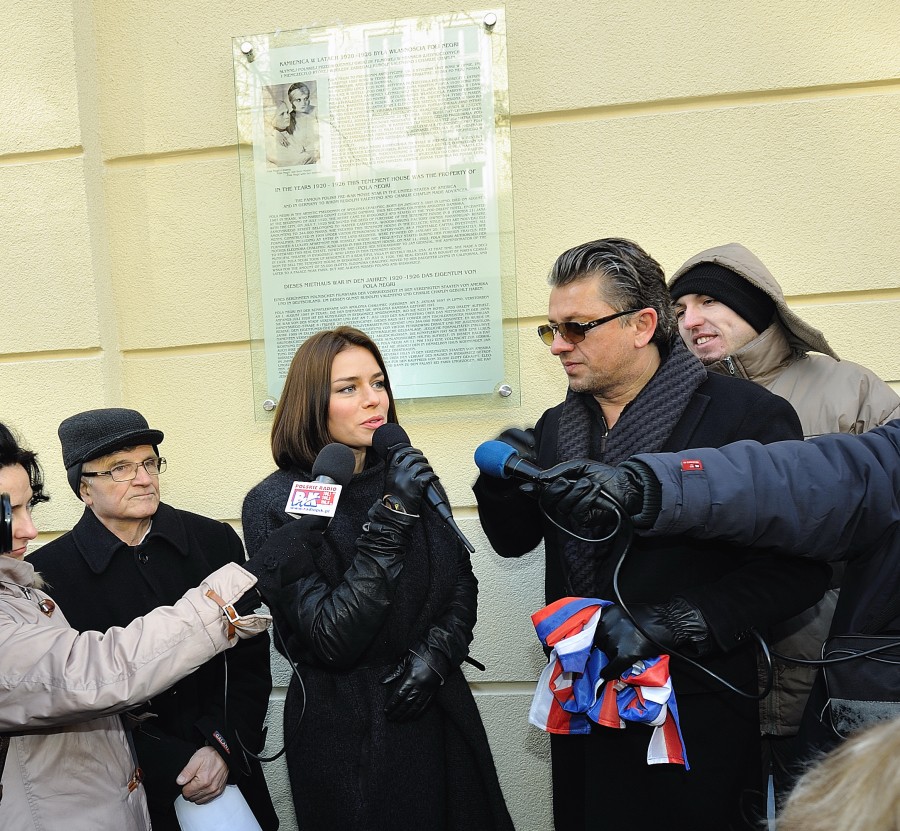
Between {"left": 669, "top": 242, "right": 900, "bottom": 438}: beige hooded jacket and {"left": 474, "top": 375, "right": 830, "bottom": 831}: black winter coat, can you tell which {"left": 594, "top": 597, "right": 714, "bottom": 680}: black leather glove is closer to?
{"left": 474, "top": 375, "right": 830, "bottom": 831}: black winter coat

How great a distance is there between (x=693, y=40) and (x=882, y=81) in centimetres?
69

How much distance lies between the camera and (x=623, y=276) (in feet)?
7.90

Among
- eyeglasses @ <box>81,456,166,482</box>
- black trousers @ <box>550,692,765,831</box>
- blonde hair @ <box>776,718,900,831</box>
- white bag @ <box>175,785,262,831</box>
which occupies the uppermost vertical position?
blonde hair @ <box>776,718,900,831</box>

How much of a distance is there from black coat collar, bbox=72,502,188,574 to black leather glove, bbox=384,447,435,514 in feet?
2.75

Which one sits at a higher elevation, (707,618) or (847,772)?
(847,772)

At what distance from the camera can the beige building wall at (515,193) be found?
332 centimetres

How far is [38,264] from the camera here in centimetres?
367

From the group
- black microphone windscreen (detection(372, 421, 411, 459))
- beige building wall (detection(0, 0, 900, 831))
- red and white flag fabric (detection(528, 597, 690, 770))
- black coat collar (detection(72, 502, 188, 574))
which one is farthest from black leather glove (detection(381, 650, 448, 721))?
beige building wall (detection(0, 0, 900, 831))

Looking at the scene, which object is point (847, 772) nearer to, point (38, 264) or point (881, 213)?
point (881, 213)

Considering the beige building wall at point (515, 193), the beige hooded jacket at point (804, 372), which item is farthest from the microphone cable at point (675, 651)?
the beige building wall at point (515, 193)

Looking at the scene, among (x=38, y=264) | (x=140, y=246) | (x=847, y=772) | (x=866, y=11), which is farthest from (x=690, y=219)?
(x=847, y=772)

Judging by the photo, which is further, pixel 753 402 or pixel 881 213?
pixel 881 213

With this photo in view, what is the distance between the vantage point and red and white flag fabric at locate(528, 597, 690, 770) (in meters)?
2.08

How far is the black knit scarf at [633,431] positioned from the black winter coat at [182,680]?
1.01m
